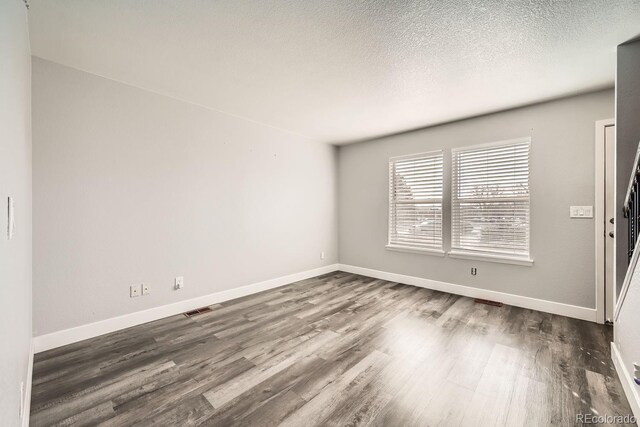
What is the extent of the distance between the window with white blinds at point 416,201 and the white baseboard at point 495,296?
504 millimetres

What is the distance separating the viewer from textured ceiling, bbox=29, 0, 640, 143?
172 centimetres

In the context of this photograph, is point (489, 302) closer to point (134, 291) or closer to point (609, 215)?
point (609, 215)

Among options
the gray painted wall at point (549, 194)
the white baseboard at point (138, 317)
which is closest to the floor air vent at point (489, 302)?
the gray painted wall at point (549, 194)

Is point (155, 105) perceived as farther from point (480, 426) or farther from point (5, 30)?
point (480, 426)

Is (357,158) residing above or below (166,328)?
above

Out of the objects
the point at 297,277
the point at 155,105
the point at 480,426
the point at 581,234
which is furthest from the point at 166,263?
the point at 581,234

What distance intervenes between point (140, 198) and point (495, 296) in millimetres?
4324

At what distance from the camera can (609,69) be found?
2.39 meters

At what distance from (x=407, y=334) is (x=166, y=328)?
7.76 ft

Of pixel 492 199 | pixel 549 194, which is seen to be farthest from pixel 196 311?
pixel 549 194

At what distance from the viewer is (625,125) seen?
6.84 feet

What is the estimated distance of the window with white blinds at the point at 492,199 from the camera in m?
→ 3.28

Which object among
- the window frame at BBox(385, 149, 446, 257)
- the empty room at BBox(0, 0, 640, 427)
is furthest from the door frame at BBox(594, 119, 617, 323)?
the window frame at BBox(385, 149, 446, 257)

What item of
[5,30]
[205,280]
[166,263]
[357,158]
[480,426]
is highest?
[357,158]
